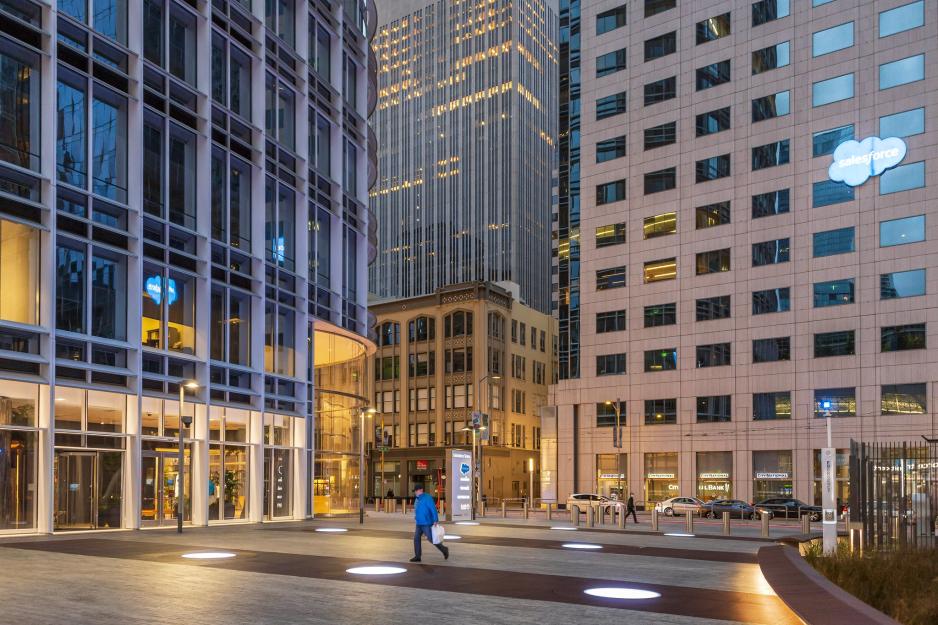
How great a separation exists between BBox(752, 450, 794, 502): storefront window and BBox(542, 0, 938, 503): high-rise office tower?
162mm

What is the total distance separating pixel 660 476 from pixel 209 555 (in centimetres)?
5529

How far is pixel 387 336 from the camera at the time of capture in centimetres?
10631

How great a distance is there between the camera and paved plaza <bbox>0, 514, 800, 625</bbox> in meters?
13.2

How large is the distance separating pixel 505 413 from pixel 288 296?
6102 centimetres

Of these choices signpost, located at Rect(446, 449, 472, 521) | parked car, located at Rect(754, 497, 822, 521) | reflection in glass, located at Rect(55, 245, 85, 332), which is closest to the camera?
reflection in glass, located at Rect(55, 245, 85, 332)

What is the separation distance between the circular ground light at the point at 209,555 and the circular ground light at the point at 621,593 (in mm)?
9086

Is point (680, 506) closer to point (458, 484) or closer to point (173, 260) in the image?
point (458, 484)

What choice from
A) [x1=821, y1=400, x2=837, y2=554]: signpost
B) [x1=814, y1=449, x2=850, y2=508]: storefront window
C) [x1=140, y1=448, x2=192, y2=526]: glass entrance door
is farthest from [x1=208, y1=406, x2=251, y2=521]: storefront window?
[x1=814, y1=449, x2=850, y2=508]: storefront window

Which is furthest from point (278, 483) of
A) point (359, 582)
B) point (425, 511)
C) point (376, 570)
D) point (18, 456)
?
point (359, 582)

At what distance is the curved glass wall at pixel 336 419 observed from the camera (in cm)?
4516

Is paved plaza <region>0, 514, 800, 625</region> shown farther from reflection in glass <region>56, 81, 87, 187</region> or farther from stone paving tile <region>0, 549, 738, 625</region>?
reflection in glass <region>56, 81, 87, 187</region>

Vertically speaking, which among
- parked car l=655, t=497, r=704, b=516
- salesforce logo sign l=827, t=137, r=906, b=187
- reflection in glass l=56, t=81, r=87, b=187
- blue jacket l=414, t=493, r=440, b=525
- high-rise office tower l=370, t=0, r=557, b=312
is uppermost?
high-rise office tower l=370, t=0, r=557, b=312

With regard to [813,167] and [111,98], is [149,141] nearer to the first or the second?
[111,98]

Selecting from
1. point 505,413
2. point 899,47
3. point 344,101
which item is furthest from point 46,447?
point 505,413
